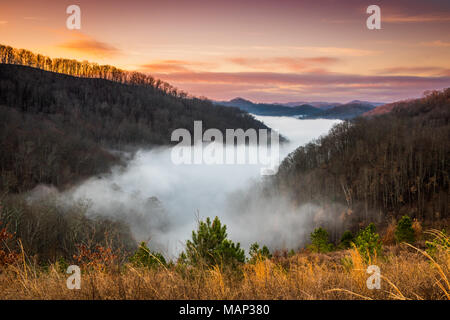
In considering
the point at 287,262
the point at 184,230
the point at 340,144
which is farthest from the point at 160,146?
the point at 287,262

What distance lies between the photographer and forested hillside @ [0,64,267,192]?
90.6m

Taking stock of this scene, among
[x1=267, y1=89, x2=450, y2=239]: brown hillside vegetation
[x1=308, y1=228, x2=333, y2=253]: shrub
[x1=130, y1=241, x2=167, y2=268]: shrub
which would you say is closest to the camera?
[x1=130, y1=241, x2=167, y2=268]: shrub


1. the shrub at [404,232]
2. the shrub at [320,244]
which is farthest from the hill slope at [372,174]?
the shrub at [320,244]

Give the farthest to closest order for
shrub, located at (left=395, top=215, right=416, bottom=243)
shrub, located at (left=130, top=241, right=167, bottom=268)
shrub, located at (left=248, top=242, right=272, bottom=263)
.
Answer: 1. shrub, located at (left=395, top=215, right=416, bottom=243)
2. shrub, located at (left=248, top=242, right=272, bottom=263)
3. shrub, located at (left=130, top=241, right=167, bottom=268)

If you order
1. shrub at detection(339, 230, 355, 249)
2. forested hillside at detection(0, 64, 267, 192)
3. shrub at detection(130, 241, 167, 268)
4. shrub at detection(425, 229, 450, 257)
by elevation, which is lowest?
shrub at detection(339, 230, 355, 249)

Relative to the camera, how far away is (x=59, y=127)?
139 m

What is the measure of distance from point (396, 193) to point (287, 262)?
7465 cm

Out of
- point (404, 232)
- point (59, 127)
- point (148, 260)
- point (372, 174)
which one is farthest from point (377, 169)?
point (59, 127)

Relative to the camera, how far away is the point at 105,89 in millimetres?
198500

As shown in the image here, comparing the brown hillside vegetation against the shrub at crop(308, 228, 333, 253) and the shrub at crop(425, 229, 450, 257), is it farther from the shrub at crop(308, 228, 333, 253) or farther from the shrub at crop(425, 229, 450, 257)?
the shrub at crop(425, 229, 450, 257)

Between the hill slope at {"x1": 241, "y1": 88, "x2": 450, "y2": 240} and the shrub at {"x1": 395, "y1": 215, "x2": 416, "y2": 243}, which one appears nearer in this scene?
the shrub at {"x1": 395, "y1": 215, "x2": 416, "y2": 243}

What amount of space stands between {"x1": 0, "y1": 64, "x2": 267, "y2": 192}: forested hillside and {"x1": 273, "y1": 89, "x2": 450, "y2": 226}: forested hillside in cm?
7741

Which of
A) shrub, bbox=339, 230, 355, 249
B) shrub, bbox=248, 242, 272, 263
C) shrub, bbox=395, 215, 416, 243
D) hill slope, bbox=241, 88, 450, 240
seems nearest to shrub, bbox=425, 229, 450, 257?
shrub, bbox=248, 242, 272, 263

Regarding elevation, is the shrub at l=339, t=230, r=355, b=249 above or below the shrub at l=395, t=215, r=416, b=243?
below
